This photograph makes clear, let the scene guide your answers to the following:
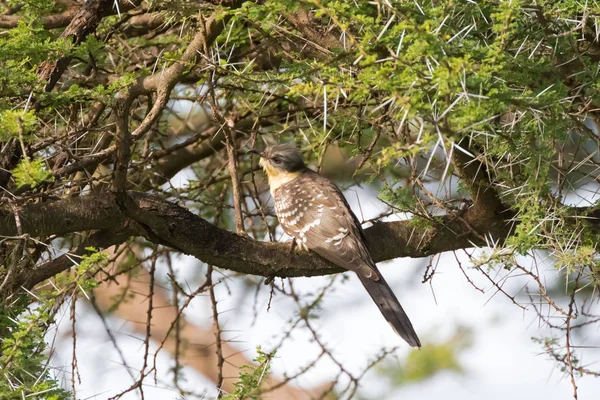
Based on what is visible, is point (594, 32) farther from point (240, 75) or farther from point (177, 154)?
point (177, 154)

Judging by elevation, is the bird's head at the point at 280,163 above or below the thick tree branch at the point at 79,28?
above

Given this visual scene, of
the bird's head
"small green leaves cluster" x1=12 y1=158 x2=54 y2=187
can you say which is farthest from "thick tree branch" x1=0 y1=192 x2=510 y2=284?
the bird's head

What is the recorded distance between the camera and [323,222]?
4.49 metres

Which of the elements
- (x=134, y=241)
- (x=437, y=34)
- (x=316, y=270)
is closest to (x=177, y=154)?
(x=134, y=241)

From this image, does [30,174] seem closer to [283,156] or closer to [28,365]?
[28,365]

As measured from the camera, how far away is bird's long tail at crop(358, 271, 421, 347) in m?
3.94

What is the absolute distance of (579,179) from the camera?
3.73 metres

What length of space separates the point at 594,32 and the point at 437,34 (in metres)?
1.08

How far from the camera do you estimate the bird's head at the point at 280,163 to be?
509 centimetres

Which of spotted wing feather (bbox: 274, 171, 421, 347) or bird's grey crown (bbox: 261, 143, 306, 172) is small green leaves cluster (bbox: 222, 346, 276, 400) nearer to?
spotted wing feather (bbox: 274, 171, 421, 347)

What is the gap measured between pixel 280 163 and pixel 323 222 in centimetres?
77

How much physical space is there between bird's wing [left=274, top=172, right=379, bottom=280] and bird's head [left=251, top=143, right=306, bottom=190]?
133 mm

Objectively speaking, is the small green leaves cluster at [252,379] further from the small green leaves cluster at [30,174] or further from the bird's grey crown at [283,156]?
the bird's grey crown at [283,156]

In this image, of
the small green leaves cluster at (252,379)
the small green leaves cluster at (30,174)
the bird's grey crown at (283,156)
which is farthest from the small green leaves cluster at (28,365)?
the bird's grey crown at (283,156)
